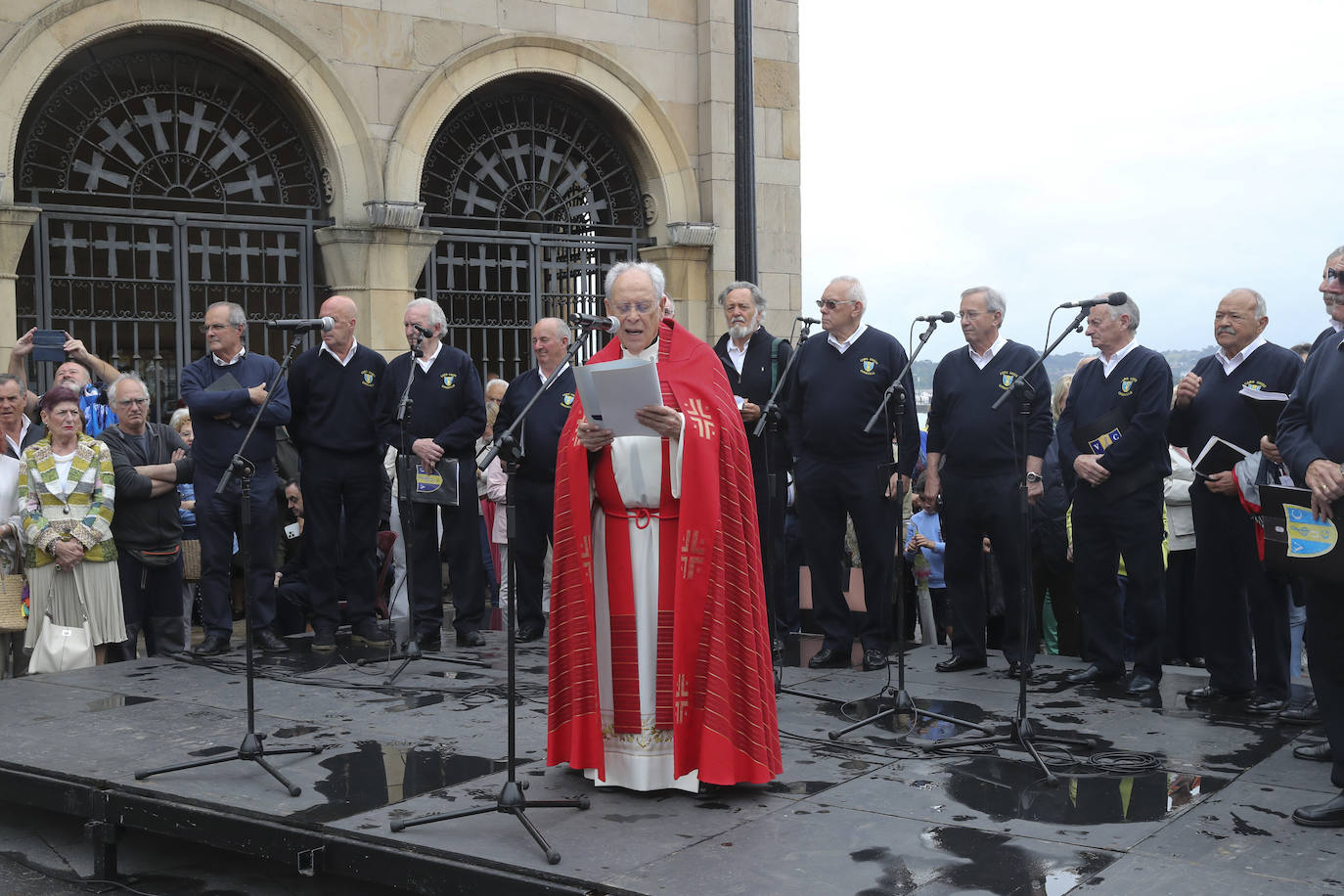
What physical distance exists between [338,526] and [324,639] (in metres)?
0.69

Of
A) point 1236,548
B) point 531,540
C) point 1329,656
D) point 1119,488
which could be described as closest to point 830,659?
point 1119,488

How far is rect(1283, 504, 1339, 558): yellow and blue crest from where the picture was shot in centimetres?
505

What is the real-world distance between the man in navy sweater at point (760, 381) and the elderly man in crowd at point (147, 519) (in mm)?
3327

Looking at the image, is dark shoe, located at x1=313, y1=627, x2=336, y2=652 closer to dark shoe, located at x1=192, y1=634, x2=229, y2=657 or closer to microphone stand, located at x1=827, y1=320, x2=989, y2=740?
dark shoe, located at x1=192, y1=634, x2=229, y2=657

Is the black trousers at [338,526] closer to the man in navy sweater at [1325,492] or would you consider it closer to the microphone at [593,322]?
the microphone at [593,322]

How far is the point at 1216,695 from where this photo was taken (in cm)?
698

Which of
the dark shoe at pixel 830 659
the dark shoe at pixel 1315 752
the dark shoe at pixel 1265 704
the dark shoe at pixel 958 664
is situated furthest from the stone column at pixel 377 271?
the dark shoe at pixel 1315 752

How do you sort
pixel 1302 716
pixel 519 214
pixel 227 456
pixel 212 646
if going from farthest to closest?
pixel 519 214 → pixel 212 646 → pixel 227 456 → pixel 1302 716

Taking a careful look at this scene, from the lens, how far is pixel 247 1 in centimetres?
1117

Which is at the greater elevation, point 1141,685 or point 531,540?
point 531,540

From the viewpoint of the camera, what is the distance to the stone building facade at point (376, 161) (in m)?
11.0

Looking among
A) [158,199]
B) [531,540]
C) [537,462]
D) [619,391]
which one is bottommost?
[531,540]

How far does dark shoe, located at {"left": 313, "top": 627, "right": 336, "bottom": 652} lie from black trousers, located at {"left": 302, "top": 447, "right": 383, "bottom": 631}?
0.10 feet

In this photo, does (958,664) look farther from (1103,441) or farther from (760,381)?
(760,381)
